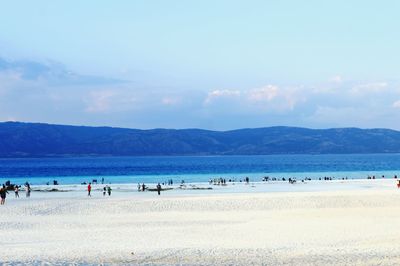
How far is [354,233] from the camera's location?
2575 centimetres

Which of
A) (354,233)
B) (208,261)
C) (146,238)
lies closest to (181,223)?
(146,238)

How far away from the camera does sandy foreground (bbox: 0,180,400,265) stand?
19.9 m

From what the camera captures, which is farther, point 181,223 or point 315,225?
point 181,223

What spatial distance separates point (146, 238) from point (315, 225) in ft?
27.6

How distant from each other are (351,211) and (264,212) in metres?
4.96

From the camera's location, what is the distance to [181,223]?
101ft

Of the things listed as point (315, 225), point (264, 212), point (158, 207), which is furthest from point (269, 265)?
point (158, 207)

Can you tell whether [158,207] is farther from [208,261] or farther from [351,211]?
[208,261]

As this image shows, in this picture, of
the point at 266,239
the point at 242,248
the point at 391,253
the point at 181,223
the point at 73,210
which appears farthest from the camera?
the point at 73,210

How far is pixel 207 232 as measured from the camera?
89.0 feet

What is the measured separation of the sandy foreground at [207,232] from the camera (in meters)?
19.9

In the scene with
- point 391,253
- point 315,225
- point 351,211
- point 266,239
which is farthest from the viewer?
point 351,211

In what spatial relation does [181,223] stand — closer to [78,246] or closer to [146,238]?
[146,238]

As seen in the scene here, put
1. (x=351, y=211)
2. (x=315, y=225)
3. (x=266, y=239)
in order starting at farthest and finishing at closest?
1. (x=351, y=211)
2. (x=315, y=225)
3. (x=266, y=239)
